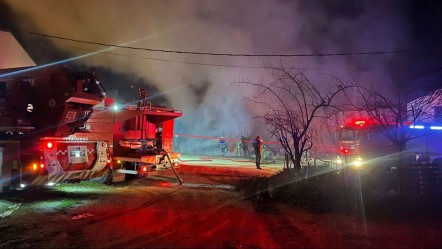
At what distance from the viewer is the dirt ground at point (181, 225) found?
5074 mm

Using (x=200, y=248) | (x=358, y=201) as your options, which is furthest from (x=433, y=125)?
(x=200, y=248)

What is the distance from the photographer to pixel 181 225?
6047mm

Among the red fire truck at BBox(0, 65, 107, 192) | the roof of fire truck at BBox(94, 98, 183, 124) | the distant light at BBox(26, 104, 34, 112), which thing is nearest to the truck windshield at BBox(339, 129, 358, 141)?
the roof of fire truck at BBox(94, 98, 183, 124)

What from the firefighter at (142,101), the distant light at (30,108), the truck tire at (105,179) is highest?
the firefighter at (142,101)

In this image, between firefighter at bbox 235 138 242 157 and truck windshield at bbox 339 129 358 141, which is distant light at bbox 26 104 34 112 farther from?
firefighter at bbox 235 138 242 157

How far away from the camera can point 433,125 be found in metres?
12.0

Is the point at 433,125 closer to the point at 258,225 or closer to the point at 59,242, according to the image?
the point at 258,225

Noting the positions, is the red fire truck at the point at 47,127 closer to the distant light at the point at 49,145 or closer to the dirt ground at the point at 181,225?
the distant light at the point at 49,145

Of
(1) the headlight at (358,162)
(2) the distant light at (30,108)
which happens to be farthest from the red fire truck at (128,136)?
(1) the headlight at (358,162)

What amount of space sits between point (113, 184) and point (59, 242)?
5847 mm

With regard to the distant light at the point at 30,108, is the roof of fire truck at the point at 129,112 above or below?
above

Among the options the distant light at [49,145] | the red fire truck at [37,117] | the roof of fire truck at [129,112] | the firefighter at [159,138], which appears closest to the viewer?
the red fire truck at [37,117]

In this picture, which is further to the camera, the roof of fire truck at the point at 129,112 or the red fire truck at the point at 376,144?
the red fire truck at the point at 376,144

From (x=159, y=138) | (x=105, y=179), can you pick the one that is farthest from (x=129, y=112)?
(x=105, y=179)
